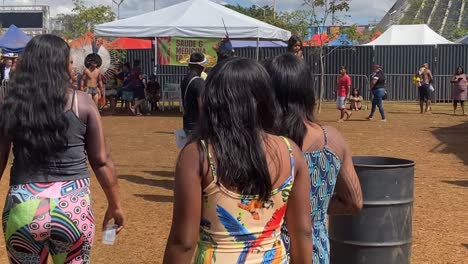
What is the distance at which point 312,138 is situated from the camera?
10.1 feet

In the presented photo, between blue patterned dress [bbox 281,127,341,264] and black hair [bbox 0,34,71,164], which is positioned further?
black hair [bbox 0,34,71,164]

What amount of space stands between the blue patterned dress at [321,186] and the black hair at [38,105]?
1.22 metres

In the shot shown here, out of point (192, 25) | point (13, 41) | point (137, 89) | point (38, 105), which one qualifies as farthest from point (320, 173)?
point (13, 41)

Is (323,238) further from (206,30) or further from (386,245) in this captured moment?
(206,30)

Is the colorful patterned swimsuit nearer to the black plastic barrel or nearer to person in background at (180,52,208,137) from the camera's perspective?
the black plastic barrel

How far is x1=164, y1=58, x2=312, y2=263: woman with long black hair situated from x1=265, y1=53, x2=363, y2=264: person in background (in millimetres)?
501

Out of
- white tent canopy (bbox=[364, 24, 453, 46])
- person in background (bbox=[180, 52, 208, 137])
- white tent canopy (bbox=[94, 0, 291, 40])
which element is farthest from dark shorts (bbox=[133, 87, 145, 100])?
person in background (bbox=[180, 52, 208, 137])

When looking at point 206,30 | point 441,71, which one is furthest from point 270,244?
point 441,71

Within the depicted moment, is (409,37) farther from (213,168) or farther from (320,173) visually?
(213,168)

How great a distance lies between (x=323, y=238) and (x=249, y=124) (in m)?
0.93

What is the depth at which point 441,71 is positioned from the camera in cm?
2853

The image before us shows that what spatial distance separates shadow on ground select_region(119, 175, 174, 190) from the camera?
9.61 meters

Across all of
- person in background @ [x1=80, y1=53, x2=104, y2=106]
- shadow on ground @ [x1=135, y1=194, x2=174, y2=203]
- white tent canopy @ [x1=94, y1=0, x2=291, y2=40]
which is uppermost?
white tent canopy @ [x1=94, y1=0, x2=291, y2=40]

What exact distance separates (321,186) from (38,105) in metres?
1.40
